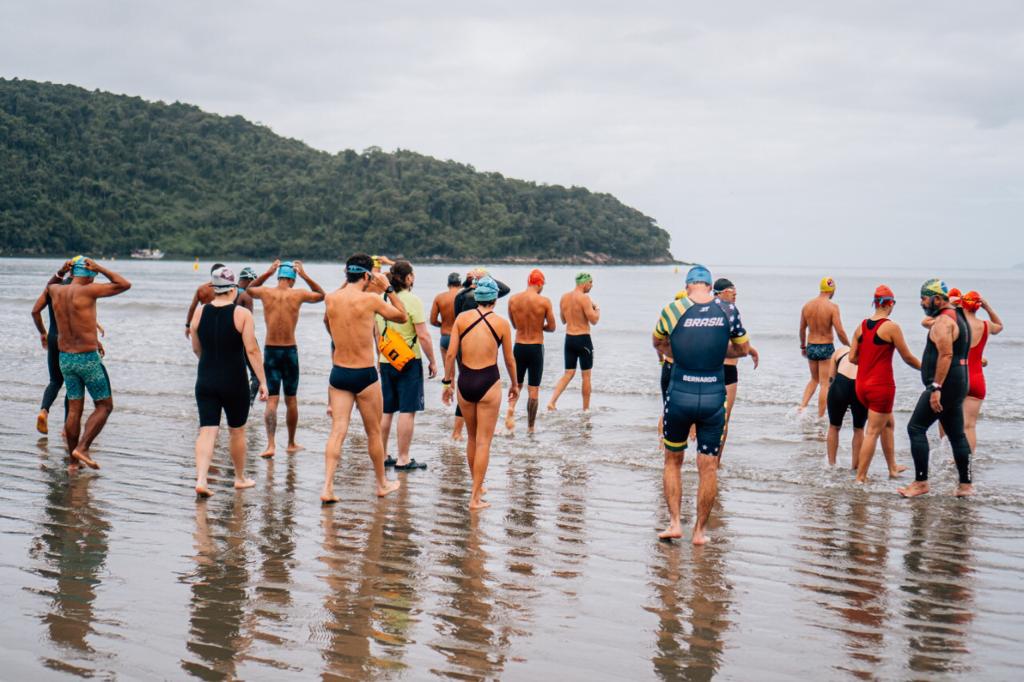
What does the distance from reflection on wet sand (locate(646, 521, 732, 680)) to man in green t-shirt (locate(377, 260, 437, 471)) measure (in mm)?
3173

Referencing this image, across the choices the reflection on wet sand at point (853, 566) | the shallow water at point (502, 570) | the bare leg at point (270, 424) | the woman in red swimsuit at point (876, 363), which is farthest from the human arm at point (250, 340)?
the woman in red swimsuit at point (876, 363)

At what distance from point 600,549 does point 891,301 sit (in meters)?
4.36

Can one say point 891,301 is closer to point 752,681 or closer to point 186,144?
point 752,681

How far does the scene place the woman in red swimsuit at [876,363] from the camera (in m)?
8.39

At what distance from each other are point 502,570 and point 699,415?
1801 mm

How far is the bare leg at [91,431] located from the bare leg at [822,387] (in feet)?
31.4

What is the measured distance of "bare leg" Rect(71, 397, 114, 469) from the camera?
8.16 m

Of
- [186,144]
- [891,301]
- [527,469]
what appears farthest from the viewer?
[186,144]

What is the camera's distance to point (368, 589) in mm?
5117

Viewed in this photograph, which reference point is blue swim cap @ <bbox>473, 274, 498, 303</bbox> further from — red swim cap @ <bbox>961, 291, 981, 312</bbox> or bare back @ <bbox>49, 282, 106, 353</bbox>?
red swim cap @ <bbox>961, 291, 981, 312</bbox>

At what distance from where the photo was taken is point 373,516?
6.89 meters

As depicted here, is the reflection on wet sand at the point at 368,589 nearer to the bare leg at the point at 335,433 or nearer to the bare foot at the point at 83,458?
the bare leg at the point at 335,433

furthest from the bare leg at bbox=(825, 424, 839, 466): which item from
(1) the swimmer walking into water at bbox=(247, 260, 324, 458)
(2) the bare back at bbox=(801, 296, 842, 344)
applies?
(1) the swimmer walking into water at bbox=(247, 260, 324, 458)

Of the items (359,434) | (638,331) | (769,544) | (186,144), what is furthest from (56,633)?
(186,144)
